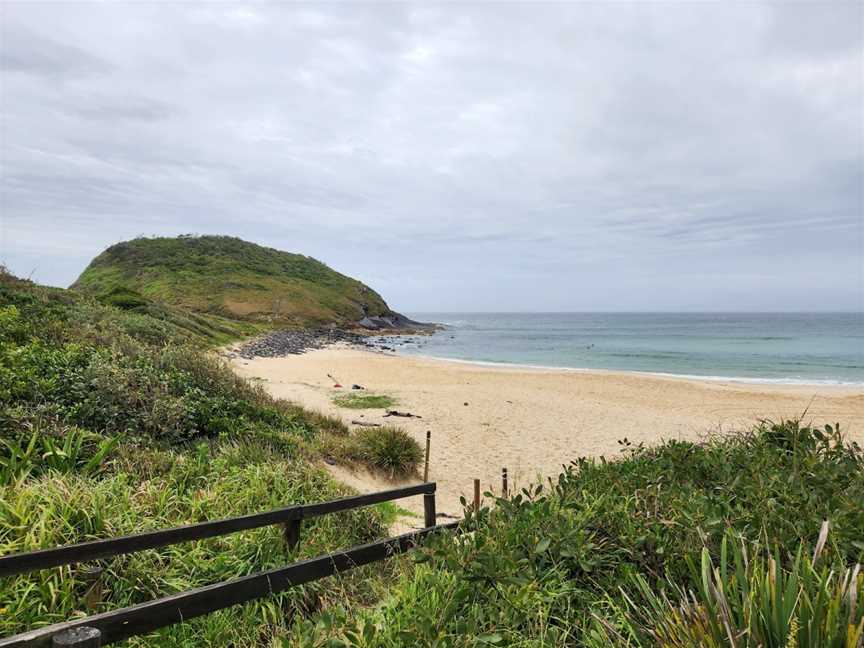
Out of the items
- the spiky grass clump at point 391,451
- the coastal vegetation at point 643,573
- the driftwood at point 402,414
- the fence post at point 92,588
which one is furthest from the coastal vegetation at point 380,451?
the coastal vegetation at point 643,573

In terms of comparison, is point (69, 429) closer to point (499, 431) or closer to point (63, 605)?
point (63, 605)

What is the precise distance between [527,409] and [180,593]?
16.1 metres

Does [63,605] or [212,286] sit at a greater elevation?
[212,286]

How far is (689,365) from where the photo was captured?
38.4 metres

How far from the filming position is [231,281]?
6712cm

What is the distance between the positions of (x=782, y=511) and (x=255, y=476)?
16.2 ft

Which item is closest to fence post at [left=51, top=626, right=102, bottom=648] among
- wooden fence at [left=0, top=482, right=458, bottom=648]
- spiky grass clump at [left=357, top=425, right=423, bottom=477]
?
wooden fence at [left=0, top=482, right=458, bottom=648]

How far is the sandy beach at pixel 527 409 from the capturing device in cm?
1147

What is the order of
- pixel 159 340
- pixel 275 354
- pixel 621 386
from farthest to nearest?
pixel 275 354
pixel 621 386
pixel 159 340

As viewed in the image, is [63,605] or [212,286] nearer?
[63,605]

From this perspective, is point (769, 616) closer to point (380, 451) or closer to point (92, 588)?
point (92, 588)

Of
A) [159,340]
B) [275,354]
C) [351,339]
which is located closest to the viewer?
[159,340]

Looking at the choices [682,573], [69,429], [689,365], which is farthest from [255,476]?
[689,365]

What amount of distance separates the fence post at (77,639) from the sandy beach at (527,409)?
12.8 feet
